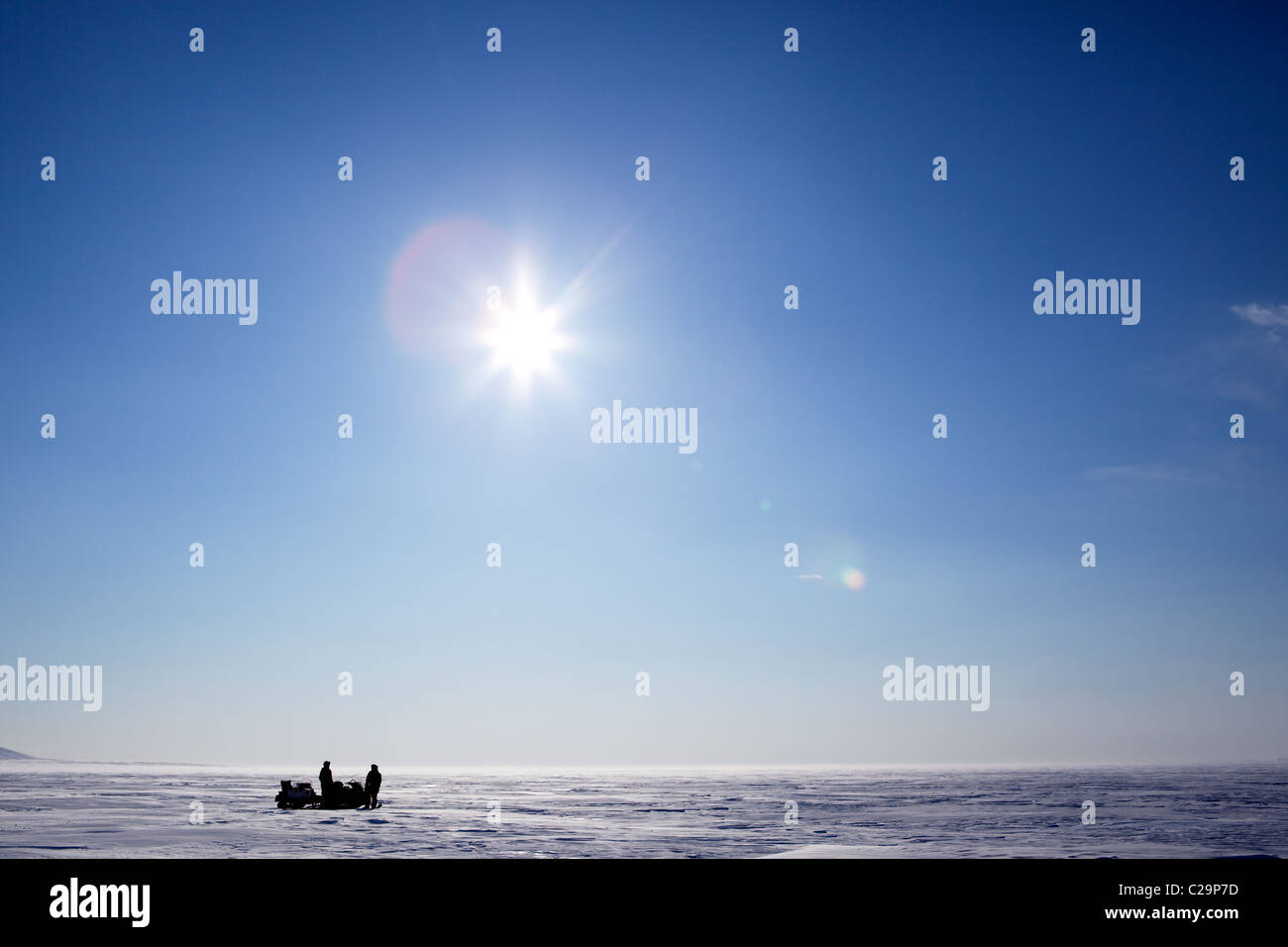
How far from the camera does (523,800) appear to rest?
3491 centimetres

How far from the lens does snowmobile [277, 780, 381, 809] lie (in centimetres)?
2598

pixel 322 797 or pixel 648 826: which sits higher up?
pixel 322 797

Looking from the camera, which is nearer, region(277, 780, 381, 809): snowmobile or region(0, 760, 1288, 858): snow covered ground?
region(0, 760, 1288, 858): snow covered ground

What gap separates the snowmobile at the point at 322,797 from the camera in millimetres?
25984

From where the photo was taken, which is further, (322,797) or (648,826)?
(322,797)

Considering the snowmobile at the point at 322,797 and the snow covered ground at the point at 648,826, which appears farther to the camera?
the snowmobile at the point at 322,797

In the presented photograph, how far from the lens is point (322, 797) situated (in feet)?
85.3
